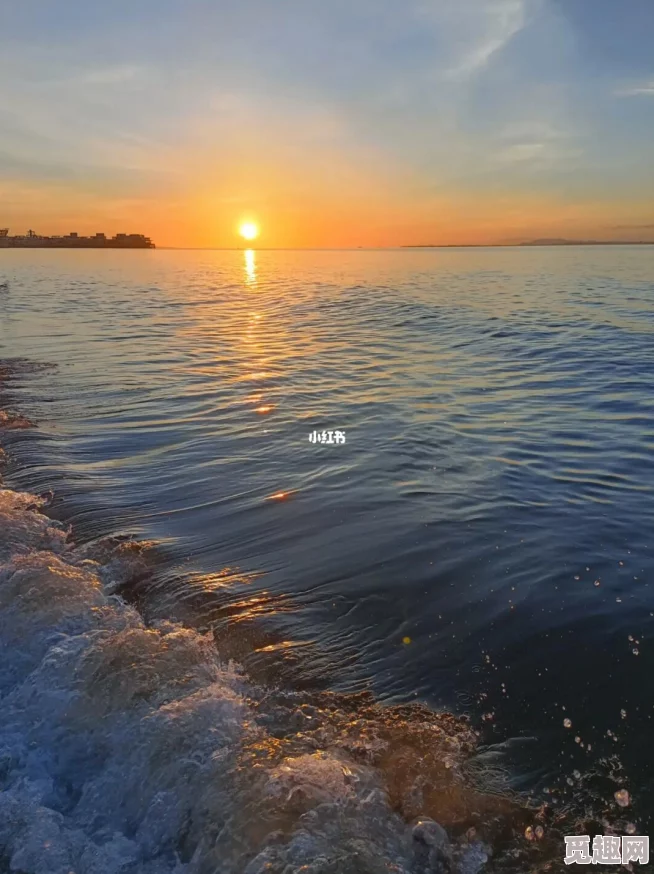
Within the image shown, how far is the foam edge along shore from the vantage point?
3764 mm

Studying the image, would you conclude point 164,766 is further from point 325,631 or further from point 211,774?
point 325,631

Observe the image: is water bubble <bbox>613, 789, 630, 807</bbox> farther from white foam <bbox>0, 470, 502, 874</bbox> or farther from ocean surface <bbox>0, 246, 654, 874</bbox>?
white foam <bbox>0, 470, 502, 874</bbox>

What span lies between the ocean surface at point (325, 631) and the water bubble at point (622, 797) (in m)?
0.02

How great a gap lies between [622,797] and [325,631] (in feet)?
9.59

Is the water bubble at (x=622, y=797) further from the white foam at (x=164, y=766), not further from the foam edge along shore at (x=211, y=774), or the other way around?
the white foam at (x=164, y=766)

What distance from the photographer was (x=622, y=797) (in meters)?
4.28

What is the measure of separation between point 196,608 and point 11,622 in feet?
5.87

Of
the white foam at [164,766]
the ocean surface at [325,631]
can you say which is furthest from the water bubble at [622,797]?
the white foam at [164,766]

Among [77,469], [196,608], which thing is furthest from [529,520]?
[77,469]

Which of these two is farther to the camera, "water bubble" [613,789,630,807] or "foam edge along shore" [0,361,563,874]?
"water bubble" [613,789,630,807]

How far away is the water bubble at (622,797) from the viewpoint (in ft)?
13.9

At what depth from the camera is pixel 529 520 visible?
334 inches

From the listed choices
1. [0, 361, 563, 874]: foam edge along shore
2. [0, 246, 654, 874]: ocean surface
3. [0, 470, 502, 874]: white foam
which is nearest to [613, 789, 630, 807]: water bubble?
[0, 246, 654, 874]: ocean surface

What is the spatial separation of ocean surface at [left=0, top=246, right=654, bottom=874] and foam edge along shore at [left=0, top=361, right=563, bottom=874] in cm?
2
